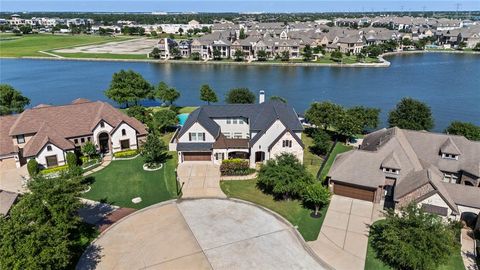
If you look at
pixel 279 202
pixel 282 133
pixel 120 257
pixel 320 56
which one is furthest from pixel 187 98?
pixel 320 56

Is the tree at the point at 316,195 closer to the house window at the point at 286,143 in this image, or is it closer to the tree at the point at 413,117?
the house window at the point at 286,143

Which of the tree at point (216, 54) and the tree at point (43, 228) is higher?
the tree at point (216, 54)

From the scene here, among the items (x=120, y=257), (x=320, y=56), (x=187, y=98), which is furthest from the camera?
(x=320, y=56)

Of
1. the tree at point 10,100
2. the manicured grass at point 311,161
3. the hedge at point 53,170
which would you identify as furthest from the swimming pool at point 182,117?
the tree at point 10,100

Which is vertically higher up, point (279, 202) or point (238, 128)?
point (238, 128)

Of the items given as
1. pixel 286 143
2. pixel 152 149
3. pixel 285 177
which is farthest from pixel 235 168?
pixel 152 149

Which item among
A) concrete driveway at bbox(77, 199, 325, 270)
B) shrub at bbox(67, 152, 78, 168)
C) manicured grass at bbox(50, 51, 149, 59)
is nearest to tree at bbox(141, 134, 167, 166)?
shrub at bbox(67, 152, 78, 168)

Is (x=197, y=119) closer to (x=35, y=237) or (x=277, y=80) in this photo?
(x=35, y=237)
